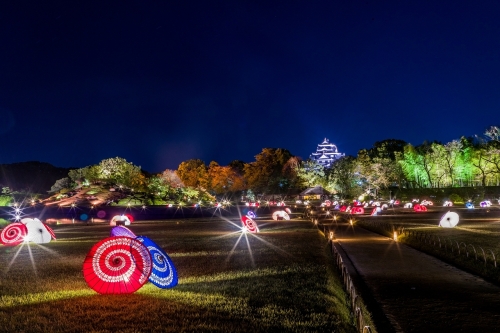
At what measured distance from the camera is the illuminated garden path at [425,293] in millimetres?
10734

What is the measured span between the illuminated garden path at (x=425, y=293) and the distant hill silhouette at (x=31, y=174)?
538 ft

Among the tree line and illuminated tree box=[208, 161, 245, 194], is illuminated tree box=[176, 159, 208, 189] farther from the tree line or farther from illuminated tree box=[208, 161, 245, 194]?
the tree line

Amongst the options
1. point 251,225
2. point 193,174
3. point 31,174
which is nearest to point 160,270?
point 251,225

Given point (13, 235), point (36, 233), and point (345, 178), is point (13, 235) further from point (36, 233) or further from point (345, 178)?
point (345, 178)

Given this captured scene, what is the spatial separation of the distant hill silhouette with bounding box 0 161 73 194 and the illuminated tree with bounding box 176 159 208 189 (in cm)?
5575

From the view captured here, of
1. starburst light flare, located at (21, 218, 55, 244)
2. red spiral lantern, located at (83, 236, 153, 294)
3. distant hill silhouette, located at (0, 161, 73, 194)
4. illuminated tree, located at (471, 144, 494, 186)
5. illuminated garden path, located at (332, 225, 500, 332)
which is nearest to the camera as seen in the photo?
illuminated garden path, located at (332, 225, 500, 332)

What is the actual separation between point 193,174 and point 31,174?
7530 cm

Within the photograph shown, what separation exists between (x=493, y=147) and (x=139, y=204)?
63949 mm

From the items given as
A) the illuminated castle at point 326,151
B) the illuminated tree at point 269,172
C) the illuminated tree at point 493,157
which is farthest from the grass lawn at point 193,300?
the illuminated castle at point 326,151

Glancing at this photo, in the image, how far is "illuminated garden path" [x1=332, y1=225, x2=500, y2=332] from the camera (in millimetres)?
10734

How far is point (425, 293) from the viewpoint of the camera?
45.5 feet

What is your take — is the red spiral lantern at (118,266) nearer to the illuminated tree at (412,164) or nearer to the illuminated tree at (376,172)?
the illuminated tree at (376,172)

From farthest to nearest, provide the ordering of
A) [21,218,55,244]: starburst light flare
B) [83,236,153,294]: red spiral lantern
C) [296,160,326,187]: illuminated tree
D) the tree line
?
[296,160,326,187]: illuminated tree → the tree line → [21,218,55,244]: starburst light flare → [83,236,153,294]: red spiral lantern

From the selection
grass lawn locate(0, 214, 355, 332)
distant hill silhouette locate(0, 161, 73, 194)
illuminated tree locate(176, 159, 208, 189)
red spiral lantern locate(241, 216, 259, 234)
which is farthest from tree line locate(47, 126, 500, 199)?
grass lawn locate(0, 214, 355, 332)
